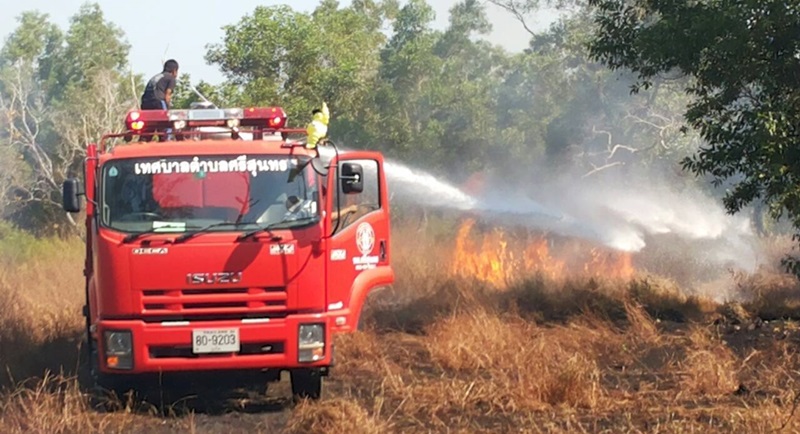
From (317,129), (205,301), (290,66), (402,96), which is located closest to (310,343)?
(205,301)

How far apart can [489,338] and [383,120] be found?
53.0ft

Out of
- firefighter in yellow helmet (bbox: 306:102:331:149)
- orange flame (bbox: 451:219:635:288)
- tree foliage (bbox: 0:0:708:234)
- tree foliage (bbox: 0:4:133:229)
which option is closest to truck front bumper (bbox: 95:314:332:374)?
firefighter in yellow helmet (bbox: 306:102:331:149)

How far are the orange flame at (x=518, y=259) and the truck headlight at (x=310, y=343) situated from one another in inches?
472

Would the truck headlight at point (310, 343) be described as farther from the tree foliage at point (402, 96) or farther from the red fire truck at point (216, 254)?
the tree foliage at point (402, 96)

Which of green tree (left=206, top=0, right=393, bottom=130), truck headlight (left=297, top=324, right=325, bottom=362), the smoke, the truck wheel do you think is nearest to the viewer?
truck headlight (left=297, top=324, right=325, bottom=362)

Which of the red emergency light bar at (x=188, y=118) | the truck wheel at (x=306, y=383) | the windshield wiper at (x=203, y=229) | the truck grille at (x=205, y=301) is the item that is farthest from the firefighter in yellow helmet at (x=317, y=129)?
the truck wheel at (x=306, y=383)

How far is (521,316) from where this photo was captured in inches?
630

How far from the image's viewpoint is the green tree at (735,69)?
12500mm

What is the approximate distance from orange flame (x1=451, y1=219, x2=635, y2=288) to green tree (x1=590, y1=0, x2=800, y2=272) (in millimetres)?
6831

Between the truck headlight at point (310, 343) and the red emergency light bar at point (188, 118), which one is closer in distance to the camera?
the truck headlight at point (310, 343)

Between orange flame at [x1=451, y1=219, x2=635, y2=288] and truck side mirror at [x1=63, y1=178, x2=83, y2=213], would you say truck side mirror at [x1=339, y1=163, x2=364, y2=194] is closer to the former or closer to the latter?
truck side mirror at [x1=63, y1=178, x2=83, y2=213]

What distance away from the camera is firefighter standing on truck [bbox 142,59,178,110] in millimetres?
11180

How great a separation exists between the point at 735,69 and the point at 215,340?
7.47 m

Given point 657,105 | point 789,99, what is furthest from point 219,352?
point 657,105
